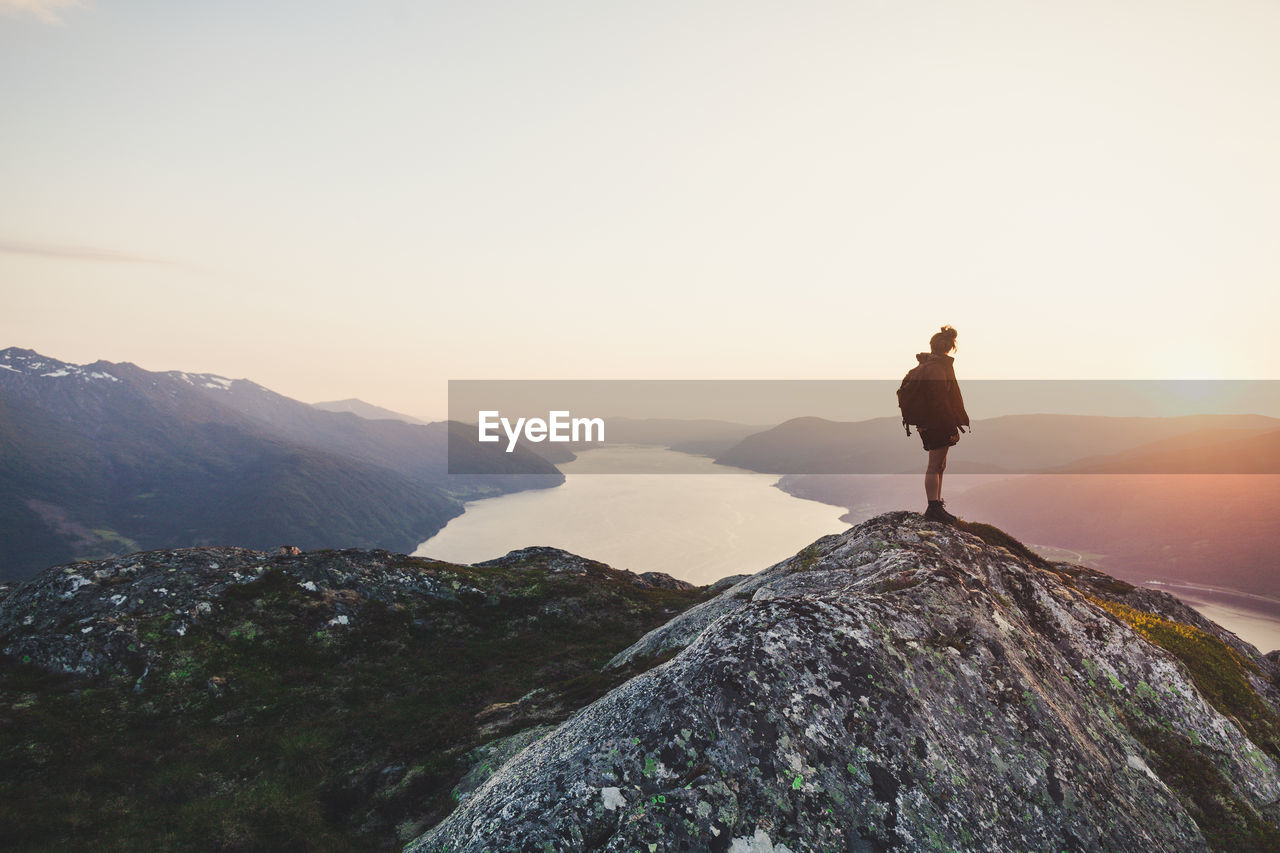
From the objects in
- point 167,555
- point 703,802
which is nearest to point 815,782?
point 703,802

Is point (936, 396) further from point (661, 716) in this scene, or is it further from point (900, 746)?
point (661, 716)

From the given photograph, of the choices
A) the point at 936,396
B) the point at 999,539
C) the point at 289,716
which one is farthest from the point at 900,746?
the point at 289,716

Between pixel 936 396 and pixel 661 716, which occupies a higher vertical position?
pixel 936 396

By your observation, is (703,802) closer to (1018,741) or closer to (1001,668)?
(1018,741)

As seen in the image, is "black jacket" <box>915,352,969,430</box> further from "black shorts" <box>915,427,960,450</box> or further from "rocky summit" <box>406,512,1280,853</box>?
"rocky summit" <box>406,512,1280,853</box>

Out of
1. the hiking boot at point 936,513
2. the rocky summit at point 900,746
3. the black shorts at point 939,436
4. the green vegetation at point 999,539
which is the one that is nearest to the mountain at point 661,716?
the rocky summit at point 900,746

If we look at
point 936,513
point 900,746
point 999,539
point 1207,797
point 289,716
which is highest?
point 936,513

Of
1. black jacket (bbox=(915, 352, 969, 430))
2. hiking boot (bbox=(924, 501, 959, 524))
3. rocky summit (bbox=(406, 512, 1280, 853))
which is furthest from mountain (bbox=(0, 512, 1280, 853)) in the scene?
black jacket (bbox=(915, 352, 969, 430))

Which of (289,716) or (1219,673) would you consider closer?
(1219,673)
